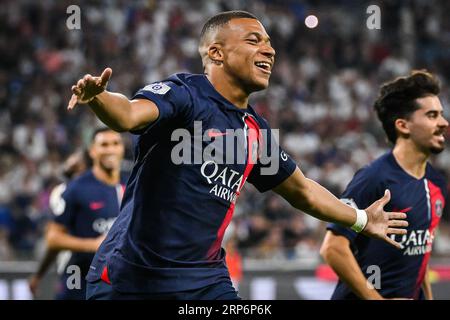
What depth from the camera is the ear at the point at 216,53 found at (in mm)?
4430

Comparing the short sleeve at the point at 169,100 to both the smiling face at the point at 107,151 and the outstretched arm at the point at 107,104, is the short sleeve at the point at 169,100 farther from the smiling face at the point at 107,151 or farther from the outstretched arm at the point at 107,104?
the smiling face at the point at 107,151

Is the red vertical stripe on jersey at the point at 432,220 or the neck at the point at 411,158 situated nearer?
the red vertical stripe on jersey at the point at 432,220

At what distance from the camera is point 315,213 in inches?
187

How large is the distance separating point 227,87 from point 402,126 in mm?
1827

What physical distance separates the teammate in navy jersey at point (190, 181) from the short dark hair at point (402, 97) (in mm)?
1693

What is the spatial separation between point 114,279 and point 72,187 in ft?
10.0

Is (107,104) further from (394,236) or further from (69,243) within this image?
(69,243)

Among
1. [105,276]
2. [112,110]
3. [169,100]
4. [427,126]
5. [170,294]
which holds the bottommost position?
[170,294]

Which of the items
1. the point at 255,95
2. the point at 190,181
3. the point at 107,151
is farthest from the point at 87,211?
the point at 255,95

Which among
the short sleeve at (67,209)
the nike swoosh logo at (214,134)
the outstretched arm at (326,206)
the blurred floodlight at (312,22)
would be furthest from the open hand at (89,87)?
the blurred floodlight at (312,22)

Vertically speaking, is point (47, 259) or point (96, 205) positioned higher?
point (96, 205)

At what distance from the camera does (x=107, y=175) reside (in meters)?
7.32
